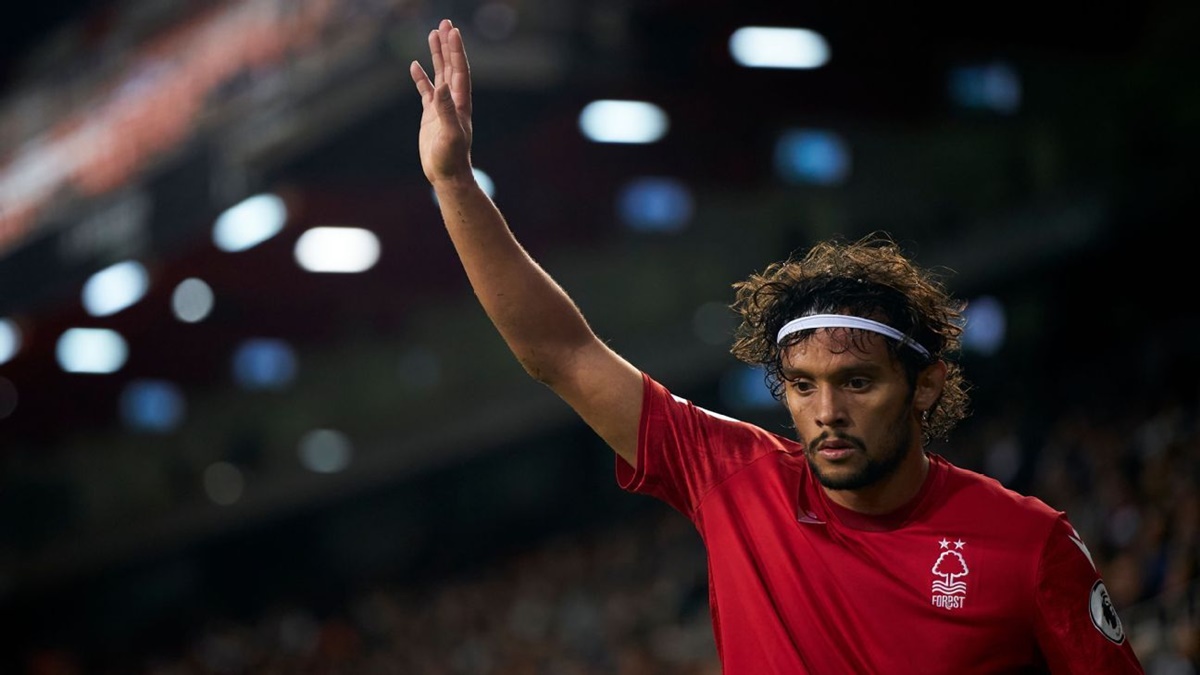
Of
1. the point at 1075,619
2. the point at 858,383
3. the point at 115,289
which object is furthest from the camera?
the point at 115,289

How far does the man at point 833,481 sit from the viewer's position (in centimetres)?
303

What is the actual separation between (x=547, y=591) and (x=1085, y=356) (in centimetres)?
716

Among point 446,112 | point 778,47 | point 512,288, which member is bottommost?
point 512,288

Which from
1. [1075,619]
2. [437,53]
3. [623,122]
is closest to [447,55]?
[437,53]

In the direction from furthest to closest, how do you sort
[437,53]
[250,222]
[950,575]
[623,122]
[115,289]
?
1. [115,289]
2. [250,222]
3. [623,122]
4. [437,53]
5. [950,575]

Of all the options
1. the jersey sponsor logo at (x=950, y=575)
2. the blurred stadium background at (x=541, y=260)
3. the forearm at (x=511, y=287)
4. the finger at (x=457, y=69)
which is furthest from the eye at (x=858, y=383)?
the blurred stadium background at (x=541, y=260)

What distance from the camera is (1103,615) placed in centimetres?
301

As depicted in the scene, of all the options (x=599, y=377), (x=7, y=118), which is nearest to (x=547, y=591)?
(x=7, y=118)

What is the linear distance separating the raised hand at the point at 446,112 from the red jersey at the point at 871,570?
638mm

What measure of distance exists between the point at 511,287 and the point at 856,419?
2.55 ft

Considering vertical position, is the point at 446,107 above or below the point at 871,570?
above

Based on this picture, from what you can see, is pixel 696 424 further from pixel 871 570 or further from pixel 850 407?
pixel 871 570

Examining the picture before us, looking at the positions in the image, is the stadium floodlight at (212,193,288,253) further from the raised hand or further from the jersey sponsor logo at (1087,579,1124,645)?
the jersey sponsor logo at (1087,579,1124,645)

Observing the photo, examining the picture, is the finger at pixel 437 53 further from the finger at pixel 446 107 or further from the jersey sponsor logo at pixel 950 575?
the jersey sponsor logo at pixel 950 575
